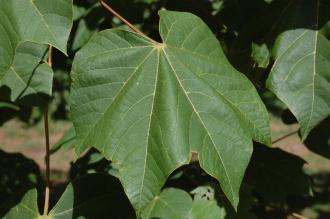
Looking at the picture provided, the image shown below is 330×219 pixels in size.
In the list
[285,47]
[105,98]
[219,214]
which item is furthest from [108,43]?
[219,214]

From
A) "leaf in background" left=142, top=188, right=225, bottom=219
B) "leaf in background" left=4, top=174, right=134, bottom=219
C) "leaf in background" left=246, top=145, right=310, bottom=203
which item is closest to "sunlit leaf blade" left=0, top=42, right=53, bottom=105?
"leaf in background" left=4, top=174, right=134, bottom=219

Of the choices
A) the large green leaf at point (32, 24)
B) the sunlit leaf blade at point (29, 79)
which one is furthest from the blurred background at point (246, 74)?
the large green leaf at point (32, 24)

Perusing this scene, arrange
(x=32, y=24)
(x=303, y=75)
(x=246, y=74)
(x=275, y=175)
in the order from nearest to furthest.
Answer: (x=32, y=24)
(x=303, y=75)
(x=246, y=74)
(x=275, y=175)

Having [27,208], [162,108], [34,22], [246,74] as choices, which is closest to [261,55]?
[246,74]

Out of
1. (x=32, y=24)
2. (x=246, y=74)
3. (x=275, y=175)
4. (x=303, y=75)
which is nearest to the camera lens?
(x=32, y=24)

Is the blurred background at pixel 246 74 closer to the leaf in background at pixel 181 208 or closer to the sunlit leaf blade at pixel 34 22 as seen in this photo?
the leaf in background at pixel 181 208

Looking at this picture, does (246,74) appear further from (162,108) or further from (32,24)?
(32,24)

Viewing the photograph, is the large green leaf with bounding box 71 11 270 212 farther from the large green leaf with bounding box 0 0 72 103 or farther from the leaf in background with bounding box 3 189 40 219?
the leaf in background with bounding box 3 189 40 219
